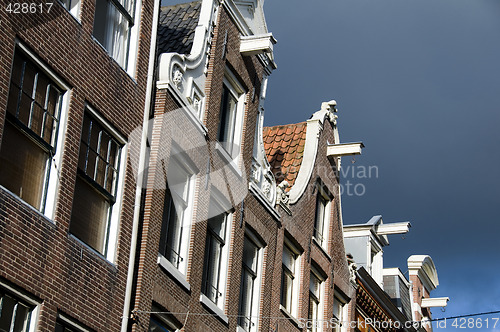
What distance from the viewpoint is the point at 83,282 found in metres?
14.0

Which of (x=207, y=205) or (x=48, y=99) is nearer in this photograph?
(x=48, y=99)

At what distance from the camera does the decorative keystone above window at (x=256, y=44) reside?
2108 cm

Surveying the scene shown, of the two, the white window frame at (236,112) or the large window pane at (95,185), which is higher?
the white window frame at (236,112)

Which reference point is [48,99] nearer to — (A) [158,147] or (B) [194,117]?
(A) [158,147]

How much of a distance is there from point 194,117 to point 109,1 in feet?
10.8

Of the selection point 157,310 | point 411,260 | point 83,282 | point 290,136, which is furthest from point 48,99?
point 411,260

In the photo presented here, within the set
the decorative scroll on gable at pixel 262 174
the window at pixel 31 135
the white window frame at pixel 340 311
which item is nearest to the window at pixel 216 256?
the decorative scroll on gable at pixel 262 174

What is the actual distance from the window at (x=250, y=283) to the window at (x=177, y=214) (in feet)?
10.2

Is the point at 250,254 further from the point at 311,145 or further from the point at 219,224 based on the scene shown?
the point at 311,145

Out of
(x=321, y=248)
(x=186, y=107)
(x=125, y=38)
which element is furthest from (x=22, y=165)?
(x=321, y=248)

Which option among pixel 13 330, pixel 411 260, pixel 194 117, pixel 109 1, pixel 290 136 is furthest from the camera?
pixel 411 260

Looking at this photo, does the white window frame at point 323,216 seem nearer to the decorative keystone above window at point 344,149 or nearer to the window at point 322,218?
the window at point 322,218

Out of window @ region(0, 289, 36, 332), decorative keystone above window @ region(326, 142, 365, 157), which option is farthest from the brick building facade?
window @ region(0, 289, 36, 332)

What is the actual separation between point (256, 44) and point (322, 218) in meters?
7.02
